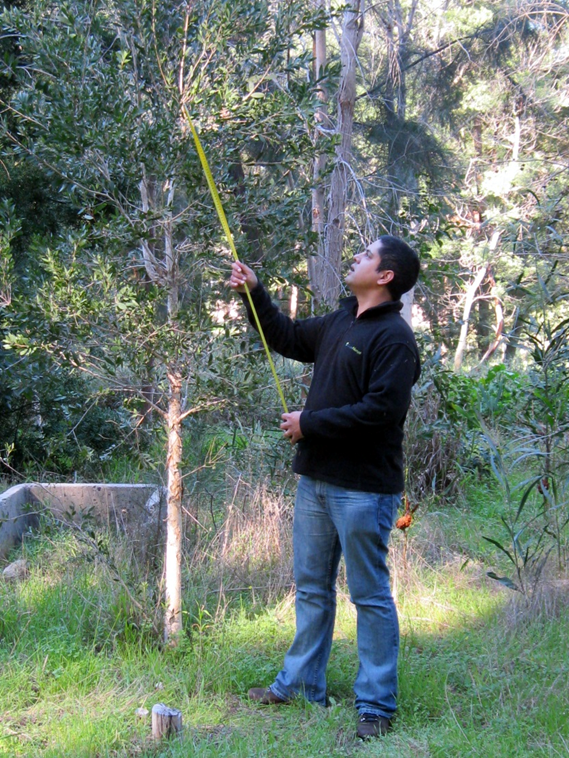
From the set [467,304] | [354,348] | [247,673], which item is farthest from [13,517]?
[467,304]

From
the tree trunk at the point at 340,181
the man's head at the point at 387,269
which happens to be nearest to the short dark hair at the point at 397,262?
the man's head at the point at 387,269

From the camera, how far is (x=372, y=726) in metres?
3.32

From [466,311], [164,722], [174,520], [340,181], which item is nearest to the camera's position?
[164,722]

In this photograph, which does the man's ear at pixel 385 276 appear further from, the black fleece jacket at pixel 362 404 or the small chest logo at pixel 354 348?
the small chest logo at pixel 354 348

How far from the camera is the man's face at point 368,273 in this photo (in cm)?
346

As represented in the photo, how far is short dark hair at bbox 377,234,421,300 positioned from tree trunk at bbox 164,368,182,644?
126 centimetres

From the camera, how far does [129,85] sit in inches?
152

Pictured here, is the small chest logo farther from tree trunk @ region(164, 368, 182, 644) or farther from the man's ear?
tree trunk @ region(164, 368, 182, 644)

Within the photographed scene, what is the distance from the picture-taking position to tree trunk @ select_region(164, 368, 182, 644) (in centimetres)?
405

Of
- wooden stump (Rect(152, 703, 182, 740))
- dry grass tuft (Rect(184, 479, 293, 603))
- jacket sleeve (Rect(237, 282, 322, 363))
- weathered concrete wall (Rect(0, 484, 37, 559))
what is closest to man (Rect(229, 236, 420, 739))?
jacket sleeve (Rect(237, 282, 322, 363))

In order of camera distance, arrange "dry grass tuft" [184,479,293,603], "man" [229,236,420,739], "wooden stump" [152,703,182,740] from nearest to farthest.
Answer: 1. "wooden stump" [152,703,182,740]
2. "man" [229,236,420,739]
3. "dry grass tuft" [184,479,293,603]

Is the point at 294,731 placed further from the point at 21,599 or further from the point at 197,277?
the point at 197,277

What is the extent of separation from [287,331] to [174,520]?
1.19m

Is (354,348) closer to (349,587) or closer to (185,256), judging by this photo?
(349,587)
